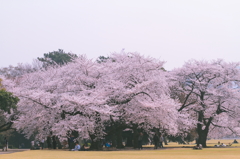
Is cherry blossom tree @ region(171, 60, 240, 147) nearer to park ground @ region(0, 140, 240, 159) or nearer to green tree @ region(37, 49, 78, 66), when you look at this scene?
park ground @ region(0, 140, 240, 159)

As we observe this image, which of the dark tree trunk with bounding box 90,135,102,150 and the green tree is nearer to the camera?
the dark tree trunk with bounding box 90,135,102,150

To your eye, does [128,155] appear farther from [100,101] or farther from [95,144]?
[95,144]

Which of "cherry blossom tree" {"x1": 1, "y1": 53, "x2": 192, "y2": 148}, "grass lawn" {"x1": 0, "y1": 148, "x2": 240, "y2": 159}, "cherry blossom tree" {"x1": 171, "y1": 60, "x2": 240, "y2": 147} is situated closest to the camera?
"grass lawn" {"x1": 0, "y1": 148, "x2": 240, "y2": 159}

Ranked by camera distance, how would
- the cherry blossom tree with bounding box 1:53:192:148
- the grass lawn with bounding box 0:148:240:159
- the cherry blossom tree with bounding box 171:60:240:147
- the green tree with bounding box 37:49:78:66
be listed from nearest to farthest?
the grass lawn with bounding box 0:148:240:159 → the cherry blossom tree with bounding box 1:53:192:148 → the cherry blossom tree with bounding box 171:60:240:147 → the green tree with bounding box 37:49:78:66

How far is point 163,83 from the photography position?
111 ft

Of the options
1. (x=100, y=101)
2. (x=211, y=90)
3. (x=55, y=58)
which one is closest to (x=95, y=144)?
(x=100, y=101)

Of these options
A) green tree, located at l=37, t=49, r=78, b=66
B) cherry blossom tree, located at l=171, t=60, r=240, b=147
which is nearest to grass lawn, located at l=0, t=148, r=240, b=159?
cherry blossom tree, located at l=171, t=60, r=240, b=147

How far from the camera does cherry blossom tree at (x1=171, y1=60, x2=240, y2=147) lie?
39281 millimetres

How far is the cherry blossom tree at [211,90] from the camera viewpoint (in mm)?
39281

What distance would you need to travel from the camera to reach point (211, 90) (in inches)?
1537

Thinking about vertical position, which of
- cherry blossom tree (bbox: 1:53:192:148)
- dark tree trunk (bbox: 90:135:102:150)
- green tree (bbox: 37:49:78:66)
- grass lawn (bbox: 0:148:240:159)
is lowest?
grass lawn (bbox: 0:148:240:159)

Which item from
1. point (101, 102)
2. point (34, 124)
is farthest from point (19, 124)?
point (101, 102)

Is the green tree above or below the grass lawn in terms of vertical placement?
above

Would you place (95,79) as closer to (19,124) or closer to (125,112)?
(125,112)
